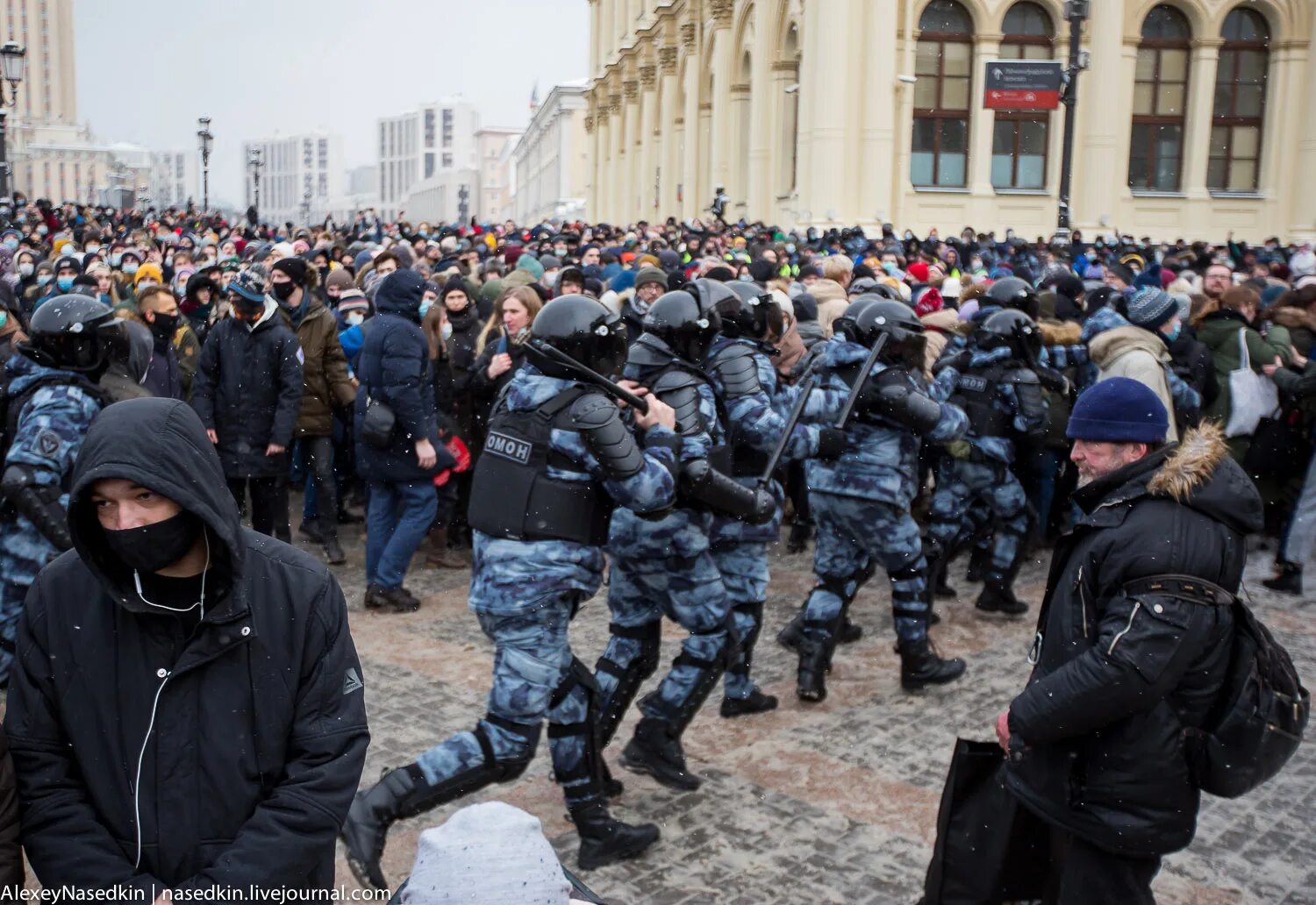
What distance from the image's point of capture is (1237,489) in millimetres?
3178

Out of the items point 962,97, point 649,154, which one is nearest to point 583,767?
point 962,97

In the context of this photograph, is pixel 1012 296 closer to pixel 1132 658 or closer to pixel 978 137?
pixel 1132 658

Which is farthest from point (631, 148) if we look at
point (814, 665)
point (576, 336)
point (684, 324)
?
point (576, 336)

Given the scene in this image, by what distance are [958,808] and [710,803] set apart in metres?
1.57

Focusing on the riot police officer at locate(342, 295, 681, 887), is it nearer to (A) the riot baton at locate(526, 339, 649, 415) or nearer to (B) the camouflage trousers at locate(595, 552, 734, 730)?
(A) the riot baton at locate(526, 339, 649, 415)

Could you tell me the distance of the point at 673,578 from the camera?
193 inches

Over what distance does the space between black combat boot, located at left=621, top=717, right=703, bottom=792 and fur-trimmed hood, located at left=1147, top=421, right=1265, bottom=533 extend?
2.46m

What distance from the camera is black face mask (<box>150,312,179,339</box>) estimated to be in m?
7.85

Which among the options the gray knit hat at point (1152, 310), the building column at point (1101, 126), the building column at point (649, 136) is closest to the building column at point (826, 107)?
the building column at point (1101, 126)

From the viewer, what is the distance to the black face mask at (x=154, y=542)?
2381 millimetres

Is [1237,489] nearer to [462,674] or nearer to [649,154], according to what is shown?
[462,674]

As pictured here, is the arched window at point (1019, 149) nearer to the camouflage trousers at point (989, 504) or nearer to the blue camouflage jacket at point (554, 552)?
the camouflage trousers at point (989, 504)

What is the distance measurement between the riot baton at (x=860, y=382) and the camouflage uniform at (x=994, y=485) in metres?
1.78

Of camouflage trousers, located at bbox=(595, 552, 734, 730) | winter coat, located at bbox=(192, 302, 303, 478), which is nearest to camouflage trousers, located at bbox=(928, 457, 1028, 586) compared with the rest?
camouflage trousers, located at bbox=(595, 552, 734, 730)
